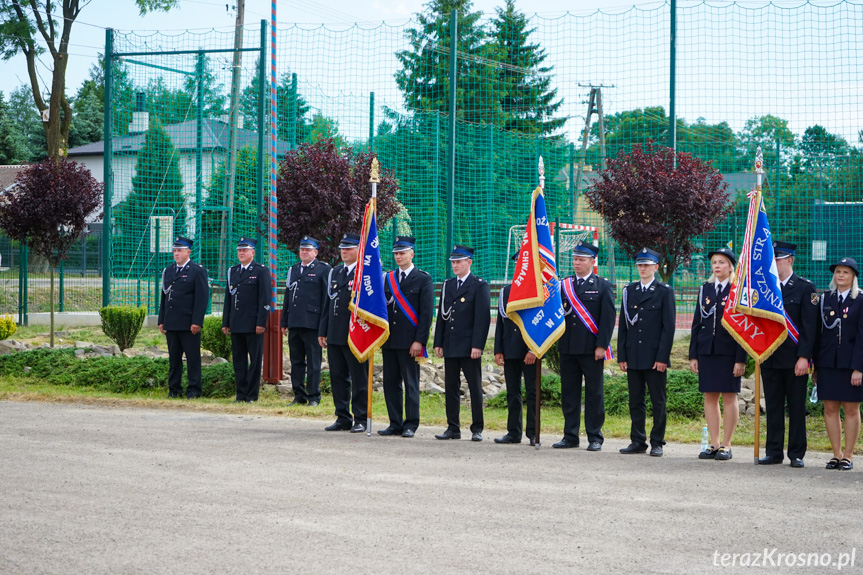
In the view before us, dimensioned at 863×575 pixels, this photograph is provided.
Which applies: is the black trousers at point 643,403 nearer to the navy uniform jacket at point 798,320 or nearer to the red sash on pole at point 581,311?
the red sash on pole at point 581,311

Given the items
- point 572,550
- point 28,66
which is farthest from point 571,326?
point 28,66

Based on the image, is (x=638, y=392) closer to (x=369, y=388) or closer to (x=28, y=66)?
(x=369, y=388)

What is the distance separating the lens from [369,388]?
914 centimetres

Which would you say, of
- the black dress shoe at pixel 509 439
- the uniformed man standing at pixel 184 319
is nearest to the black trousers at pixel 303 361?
the uniformed man standing at pixel 184 319

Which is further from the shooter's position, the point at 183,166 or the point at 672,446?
the point at 183,166

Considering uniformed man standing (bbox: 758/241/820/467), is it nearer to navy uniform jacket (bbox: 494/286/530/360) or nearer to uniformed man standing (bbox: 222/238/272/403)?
navy uniform jacket (bbox: 494/286/530/360)

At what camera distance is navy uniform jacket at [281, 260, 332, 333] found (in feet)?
35.5

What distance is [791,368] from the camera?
25.9 ft

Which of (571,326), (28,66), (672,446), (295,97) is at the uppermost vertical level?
(28,66)

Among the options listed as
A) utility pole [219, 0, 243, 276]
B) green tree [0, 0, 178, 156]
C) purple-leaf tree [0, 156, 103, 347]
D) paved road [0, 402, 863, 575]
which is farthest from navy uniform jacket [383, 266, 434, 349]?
green tree [0, 0, 178, 156]

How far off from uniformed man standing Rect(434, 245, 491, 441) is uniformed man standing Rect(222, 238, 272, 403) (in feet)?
9.17

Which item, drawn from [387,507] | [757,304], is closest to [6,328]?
[387,507]

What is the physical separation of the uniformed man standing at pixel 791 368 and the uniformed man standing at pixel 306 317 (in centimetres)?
484

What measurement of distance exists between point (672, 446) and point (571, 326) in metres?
1.43
